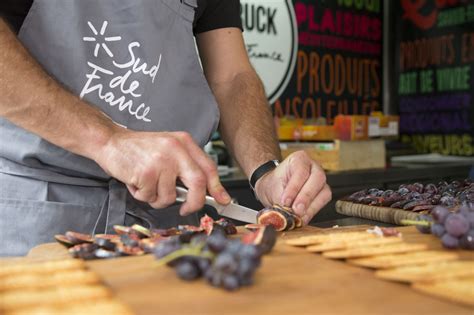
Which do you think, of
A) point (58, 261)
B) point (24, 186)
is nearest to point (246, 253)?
point (58, 261)

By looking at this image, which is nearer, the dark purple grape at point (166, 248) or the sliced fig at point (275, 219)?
the dark purple grape at point (166, 248)

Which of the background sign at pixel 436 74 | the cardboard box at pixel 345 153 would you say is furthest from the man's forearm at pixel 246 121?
the background sign at pixel 436 74

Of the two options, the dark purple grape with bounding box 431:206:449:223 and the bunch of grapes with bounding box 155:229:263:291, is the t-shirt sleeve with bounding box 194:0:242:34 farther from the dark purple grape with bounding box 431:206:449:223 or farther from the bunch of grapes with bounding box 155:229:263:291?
the bunch of grapes with bounding box 155:229:263:291

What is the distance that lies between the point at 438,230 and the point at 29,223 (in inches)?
42.0

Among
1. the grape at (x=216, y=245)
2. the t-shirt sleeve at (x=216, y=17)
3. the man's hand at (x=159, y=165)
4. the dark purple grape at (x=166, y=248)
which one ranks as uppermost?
the t-shirt sleeve at (x=216, y=17)

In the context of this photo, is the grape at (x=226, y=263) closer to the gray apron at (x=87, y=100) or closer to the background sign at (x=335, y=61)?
the gray apron at (x=87, y=100)

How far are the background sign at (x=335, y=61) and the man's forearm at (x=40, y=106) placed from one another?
12.7 feet

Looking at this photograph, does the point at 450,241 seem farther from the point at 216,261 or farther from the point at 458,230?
the point at 216,261

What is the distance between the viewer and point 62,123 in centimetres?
152

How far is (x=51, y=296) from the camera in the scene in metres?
0.84

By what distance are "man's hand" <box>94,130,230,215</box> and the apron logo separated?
0.32 meters

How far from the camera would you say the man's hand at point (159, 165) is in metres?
1.41

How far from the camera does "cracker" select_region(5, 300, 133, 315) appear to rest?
772 mm

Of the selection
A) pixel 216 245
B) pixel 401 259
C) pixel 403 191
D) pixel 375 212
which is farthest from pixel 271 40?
pixel 216 245
